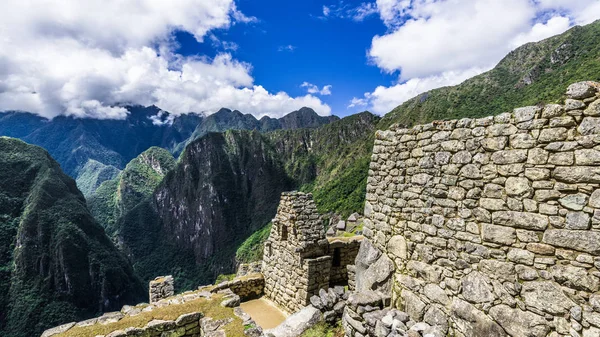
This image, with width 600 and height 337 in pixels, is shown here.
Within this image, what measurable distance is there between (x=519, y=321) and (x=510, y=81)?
377 ft

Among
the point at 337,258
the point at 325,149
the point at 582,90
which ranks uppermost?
the point at 325,149

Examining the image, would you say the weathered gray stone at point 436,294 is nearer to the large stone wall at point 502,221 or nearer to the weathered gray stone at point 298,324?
the large stone wall at point 502,221

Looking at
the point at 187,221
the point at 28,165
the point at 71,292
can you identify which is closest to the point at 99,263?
the point at 71,292

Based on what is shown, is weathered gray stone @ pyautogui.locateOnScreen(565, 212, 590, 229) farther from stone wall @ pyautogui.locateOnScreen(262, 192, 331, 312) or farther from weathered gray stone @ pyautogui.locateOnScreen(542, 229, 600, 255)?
stone wall @ pyautogui.locateOnScreen(262, 192, 331, 312)

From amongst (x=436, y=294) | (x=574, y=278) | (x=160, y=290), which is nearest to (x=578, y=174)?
(x=574, y=278)

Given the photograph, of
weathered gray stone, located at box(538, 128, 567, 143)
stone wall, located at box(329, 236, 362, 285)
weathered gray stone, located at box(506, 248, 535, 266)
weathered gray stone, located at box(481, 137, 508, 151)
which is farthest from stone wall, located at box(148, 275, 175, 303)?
weathered gray stone, located at box(538, 128, 567, 143)

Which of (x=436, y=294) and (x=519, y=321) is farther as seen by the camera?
(x=436, y=294)

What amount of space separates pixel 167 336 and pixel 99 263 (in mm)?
115042

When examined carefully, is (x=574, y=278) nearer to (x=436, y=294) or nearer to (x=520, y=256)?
(x=520, y=256)

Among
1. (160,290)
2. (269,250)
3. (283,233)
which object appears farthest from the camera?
(160,290)

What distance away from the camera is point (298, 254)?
7.20m

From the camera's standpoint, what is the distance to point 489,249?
3400 millimetres

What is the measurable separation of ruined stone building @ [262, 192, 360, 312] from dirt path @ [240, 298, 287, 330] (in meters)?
0.21

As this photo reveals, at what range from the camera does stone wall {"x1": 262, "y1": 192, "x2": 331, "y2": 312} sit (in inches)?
281
